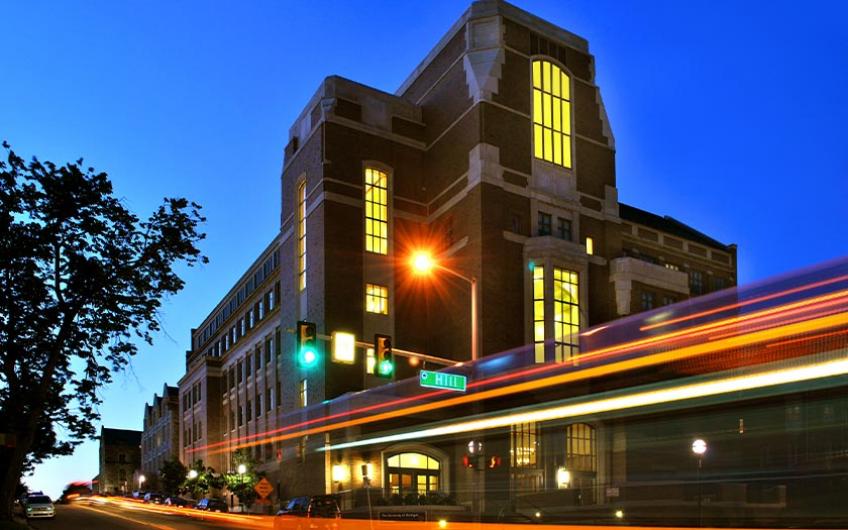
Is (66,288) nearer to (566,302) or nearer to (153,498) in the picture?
(566,302)

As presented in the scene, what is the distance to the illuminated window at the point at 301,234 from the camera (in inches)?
2466

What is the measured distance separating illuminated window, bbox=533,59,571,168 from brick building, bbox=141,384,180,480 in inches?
3129

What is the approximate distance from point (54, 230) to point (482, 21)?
124ft

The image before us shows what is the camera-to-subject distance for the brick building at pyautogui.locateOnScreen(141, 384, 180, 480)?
126125mm

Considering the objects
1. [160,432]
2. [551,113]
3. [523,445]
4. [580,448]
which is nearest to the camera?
[580,448]

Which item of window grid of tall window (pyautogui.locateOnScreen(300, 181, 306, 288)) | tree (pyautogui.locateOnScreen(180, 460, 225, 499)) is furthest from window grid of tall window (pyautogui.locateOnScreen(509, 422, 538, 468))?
tree (pyautogui.locateOnScreen(180, 460, 225, 499))

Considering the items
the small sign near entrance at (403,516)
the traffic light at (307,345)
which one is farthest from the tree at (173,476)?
the small sign near entrance at (403,516)

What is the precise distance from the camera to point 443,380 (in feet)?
84.0

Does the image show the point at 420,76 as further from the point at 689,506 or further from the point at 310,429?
the point at 689,506

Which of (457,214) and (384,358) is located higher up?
(457,214)

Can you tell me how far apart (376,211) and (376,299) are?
6.68 m

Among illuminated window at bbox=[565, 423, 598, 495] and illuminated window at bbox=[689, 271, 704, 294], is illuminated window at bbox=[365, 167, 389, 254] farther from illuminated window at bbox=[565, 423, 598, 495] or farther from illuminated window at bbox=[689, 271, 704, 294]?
illuminated window at bbox=[565, 423, 598, 495]

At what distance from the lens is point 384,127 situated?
6231 cm

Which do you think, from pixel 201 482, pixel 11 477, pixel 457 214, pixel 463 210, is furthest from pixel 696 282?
pixel 11 477
